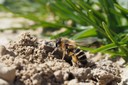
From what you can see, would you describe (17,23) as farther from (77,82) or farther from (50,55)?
(77,82)

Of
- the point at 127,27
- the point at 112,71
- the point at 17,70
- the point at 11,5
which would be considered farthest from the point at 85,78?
the point at 11,5

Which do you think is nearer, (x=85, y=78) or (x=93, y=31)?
(x=85, y=78)

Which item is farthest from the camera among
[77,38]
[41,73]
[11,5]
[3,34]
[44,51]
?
[11,5]

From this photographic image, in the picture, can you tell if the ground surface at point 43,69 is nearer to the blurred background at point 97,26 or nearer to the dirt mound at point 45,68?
the dirt mound at point 45,68

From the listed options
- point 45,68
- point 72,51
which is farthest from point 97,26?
point 45,68

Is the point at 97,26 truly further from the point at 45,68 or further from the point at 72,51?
the point at 45,68

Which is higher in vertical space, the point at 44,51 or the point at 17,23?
the point at 17,23

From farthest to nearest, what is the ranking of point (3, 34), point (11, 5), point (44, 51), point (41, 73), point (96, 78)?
point (11, 5) → point (3, 34) → point (44, 51) → point (96, 78) → point (41, 73)

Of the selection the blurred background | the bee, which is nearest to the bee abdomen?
the bee
